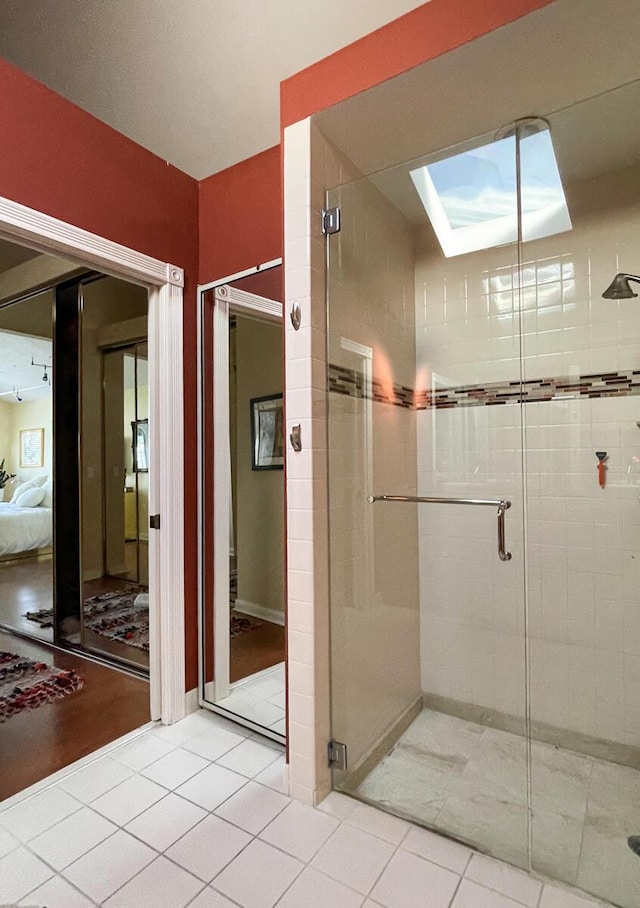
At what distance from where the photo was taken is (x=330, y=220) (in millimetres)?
1856

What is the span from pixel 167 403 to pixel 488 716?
1973mm

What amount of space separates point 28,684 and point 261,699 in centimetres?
134

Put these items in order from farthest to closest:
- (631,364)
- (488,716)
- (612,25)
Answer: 1. (488,716)
2. (631,364)
3. (612,25)

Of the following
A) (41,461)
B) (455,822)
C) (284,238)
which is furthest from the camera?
(41,461)

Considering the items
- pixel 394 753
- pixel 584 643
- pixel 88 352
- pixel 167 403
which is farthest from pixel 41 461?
pixel 584 643

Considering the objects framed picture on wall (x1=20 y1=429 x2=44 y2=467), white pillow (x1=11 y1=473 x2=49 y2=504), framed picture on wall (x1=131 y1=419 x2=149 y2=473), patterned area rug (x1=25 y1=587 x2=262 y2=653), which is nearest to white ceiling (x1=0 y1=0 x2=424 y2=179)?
framed picture on wall (x1=131 y1=419 x2=149 y2=473)

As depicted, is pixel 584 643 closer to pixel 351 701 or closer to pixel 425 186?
pixel 351 701

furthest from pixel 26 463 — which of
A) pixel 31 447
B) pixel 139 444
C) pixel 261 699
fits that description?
pixel 261 699

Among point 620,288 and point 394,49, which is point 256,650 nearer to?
point 620,288

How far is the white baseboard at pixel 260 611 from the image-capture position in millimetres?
2777

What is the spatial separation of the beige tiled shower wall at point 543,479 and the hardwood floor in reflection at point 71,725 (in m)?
1.47

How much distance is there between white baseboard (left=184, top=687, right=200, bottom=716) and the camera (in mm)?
2359

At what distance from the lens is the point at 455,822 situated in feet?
5.41

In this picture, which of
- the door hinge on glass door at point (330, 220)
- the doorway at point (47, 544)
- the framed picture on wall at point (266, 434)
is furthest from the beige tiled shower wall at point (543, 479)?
the doorway at point (47, 544)
